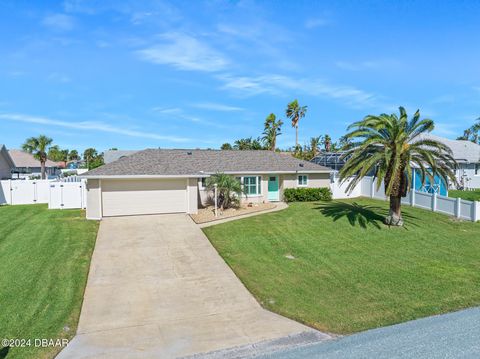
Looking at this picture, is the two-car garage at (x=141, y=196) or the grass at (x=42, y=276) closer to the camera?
the grass at (x=42, y=276)

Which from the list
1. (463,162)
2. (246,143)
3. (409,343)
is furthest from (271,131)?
(409,343)

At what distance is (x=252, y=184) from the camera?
25094mm

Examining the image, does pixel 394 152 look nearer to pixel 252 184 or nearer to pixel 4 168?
pixel 252 184

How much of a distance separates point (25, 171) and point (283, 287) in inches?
2398

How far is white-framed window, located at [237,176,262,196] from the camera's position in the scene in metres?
24.9

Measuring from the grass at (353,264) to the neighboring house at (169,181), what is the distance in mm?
4558

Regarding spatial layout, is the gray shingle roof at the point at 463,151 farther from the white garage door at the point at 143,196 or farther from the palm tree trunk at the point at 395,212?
the white garage door at the point at 143,196

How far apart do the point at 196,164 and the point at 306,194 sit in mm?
8246

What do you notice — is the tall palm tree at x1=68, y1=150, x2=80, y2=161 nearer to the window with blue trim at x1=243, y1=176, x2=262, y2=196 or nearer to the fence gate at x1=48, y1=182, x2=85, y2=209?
the fence gate at x1=48, y1=182, x2=85, y2=209

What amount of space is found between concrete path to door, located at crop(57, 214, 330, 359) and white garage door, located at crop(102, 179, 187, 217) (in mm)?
5097

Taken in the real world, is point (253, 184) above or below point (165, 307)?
above

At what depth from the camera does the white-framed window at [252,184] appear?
81.6ft

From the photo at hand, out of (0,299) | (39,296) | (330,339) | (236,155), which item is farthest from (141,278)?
(236,155)

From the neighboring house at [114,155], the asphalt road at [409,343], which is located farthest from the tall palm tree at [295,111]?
the asphalt road at [409,343]
